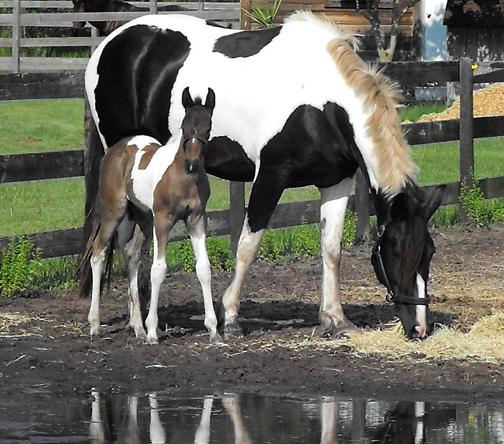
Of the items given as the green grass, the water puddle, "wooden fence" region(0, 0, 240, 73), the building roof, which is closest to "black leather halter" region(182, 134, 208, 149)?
the water puddle

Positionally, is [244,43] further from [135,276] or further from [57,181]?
[57,181]

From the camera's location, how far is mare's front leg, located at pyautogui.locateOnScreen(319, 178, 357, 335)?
903cm

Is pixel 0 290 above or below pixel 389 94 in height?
below

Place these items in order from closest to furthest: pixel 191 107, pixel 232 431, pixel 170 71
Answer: pixel 232 431 < pixel 191 107 < pixel 170 71

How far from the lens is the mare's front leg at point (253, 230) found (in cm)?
882

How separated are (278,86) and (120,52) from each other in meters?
1.64

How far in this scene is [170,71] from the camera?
9.60m

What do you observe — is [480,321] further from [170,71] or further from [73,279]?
[73,279]

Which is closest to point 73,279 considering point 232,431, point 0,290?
point 0,290

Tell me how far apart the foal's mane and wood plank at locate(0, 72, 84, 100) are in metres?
2.85

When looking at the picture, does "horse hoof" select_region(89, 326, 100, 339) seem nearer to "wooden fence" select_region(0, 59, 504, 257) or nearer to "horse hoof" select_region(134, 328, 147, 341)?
"horse hoof" select_region(134, 328, 147, 341)

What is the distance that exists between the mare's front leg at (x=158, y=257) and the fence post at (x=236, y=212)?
353 cm

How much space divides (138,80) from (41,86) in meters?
1.23

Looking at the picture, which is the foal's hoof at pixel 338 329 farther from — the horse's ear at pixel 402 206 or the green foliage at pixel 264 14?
the green foliage at pixel 264 14
